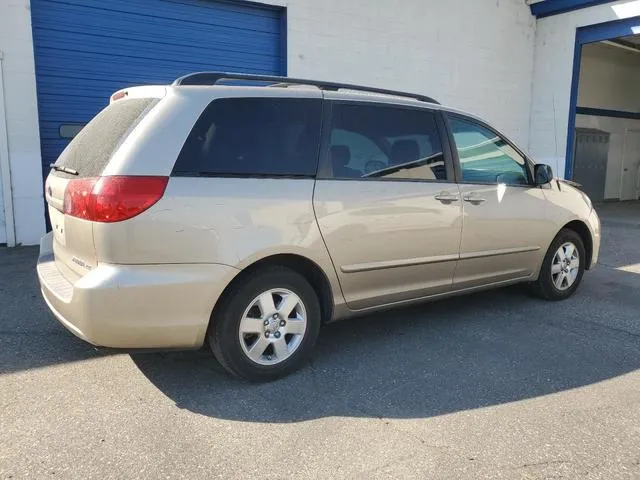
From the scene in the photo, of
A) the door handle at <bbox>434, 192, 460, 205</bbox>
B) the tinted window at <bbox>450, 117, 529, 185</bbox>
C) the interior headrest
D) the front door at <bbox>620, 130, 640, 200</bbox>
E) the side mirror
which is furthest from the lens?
the front door at <bbox>620, 130, 640, 200</bbox>

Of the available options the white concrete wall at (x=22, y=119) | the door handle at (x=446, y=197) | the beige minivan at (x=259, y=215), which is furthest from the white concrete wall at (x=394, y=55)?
the door handle at (x=446, y=197)

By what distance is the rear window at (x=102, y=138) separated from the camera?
10.5 ft

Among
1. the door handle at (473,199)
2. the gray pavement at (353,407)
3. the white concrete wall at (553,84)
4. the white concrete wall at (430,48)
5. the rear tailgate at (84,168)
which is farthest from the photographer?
the white concrete wall at (553,84)

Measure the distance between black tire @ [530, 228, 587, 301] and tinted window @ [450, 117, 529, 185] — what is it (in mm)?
774

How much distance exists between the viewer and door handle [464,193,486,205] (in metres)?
4.39

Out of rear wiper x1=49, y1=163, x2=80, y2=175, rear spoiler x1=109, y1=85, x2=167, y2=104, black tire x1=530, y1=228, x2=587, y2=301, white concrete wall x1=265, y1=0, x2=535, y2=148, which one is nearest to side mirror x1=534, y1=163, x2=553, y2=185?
black tire x1=530, y1=228, x2=587, y2=301

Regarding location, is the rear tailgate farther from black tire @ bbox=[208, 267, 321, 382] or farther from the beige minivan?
black tire @ bbox=[208, 267, 321, 382]

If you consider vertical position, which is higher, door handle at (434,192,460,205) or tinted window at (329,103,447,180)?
tinted window at (329,103,447,180)

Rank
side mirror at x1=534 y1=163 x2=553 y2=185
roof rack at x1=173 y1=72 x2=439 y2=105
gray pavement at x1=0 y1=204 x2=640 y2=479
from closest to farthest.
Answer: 1. gray pavement at x1=0 y1=204 x2=640 y2=479
2. roof rack at x1=173 y1=72 x2=439 y2=105
3. side mirror at x1=534 y1=163 x2=553 y2=185

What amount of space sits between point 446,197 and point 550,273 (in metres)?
1.78

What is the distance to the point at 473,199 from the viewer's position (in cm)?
443

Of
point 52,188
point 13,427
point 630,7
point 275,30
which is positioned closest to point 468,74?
point 630,7

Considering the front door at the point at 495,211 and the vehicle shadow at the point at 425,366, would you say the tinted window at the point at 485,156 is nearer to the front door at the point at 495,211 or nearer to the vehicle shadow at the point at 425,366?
the front door at the point at 495,211

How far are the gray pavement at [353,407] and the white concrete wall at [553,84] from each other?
8977 mm
